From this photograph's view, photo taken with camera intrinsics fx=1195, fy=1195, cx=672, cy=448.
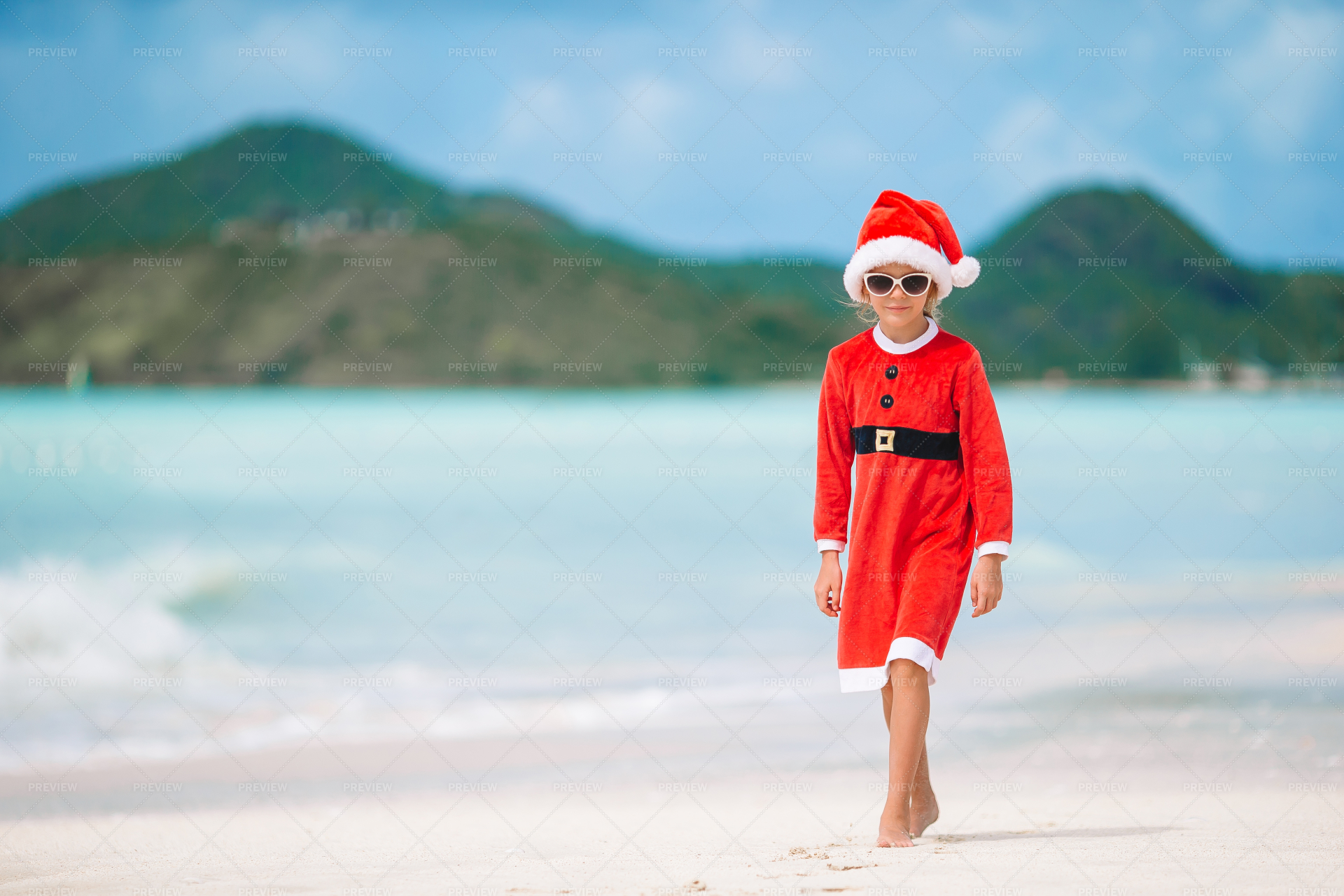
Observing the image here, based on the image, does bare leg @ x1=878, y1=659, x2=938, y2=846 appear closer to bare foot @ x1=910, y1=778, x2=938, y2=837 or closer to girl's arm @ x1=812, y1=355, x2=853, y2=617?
bare foot @ x1=910, y1=778, x2=938, y2=837

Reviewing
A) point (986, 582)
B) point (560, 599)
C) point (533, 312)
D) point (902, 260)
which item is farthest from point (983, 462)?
point (533, 312)

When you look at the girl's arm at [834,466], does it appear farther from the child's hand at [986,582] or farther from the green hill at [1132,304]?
the green hill at [1132,304]

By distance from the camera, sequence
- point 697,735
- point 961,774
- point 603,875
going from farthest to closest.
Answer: point 697,735 → point 961,774 → point 603,875

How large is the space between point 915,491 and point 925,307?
0.65 meters

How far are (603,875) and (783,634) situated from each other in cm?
566

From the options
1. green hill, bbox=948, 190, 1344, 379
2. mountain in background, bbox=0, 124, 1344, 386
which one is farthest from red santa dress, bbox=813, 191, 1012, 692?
mountain in background, bbox=0, 124, 1344, 386

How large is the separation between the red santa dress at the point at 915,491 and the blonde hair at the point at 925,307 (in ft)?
0.26

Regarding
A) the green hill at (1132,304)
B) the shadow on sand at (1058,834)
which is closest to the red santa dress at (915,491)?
the shadow on sand at (1058,834)

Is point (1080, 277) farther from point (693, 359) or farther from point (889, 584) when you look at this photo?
point (889, 584)

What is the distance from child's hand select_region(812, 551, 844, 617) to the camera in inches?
152

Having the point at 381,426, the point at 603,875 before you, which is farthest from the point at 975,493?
the point at 381,426

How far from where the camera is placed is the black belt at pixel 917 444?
12.1 feet

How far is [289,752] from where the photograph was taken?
5996 mm

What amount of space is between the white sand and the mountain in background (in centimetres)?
10591
